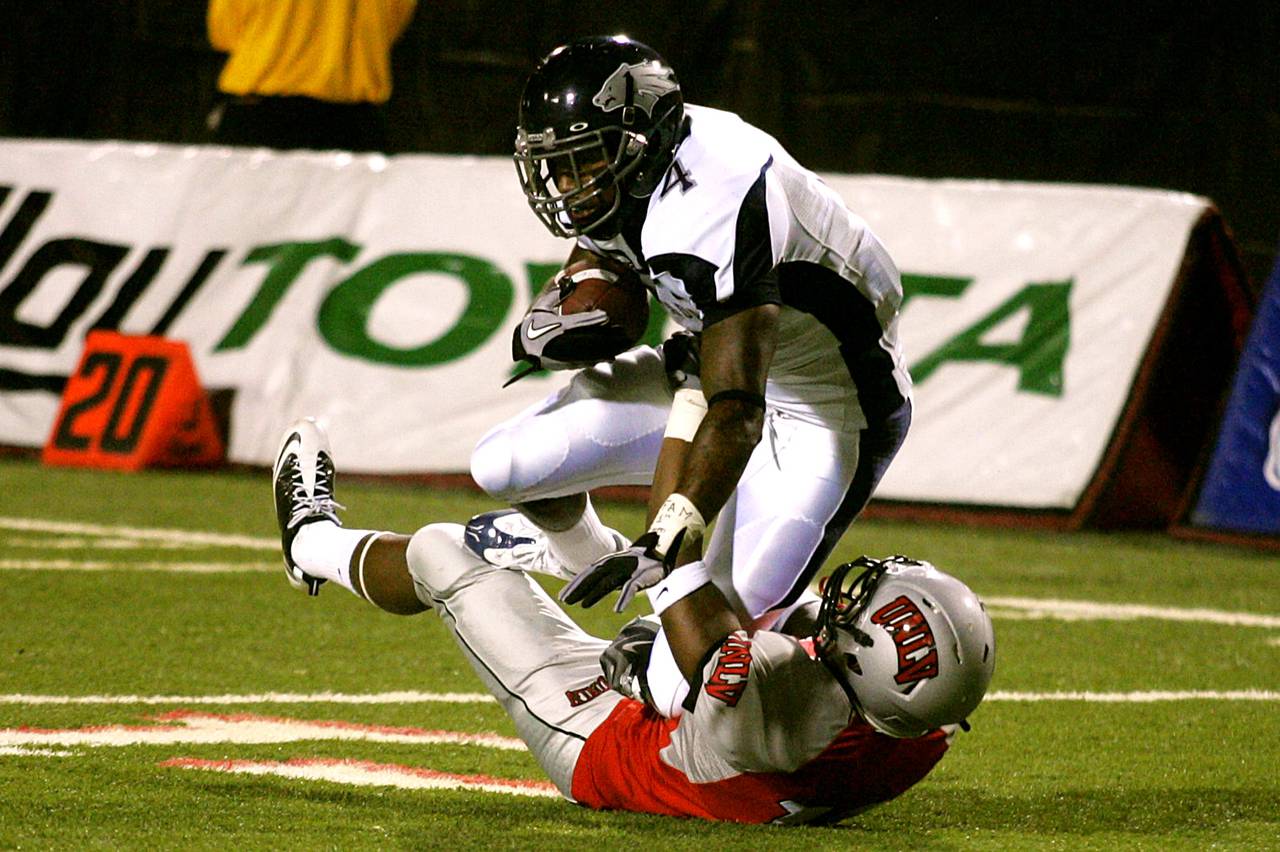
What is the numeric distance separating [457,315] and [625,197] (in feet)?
12.8

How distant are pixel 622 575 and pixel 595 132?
80 cm

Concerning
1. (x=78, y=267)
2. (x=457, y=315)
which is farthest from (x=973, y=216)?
(x=78, y=267)

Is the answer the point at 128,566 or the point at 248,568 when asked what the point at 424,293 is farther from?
the point at 128,566

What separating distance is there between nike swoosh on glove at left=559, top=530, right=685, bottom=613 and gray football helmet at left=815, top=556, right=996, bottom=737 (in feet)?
0.88

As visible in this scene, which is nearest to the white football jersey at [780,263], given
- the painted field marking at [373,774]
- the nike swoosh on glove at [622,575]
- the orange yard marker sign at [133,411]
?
the nike swoosh on glove at [622,575]

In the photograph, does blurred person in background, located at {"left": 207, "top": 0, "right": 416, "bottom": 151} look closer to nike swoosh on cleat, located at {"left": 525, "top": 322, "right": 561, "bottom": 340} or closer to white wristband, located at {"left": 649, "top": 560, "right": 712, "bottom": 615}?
nike swoosh on cleat, located at {"left": 525, "top": 322, "right": 561, "bottom": 340}

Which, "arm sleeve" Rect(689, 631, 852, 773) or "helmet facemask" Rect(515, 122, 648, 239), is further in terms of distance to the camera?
"helmet facemask" Rect(515, 122, 648, 239)

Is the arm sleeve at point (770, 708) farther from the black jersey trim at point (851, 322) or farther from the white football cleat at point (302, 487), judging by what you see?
the white football cleat at point (302, 487)

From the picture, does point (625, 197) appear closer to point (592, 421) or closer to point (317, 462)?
point (592, 421)

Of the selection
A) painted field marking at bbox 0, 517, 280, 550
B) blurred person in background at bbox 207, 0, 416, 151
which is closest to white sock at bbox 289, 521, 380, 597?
painted field marking at bbox 0, 517, 280, 550

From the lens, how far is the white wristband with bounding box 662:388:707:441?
348cm

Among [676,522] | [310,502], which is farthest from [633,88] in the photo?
[310,502]

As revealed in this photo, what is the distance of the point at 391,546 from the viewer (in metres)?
3.61

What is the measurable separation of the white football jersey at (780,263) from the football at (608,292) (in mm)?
41
